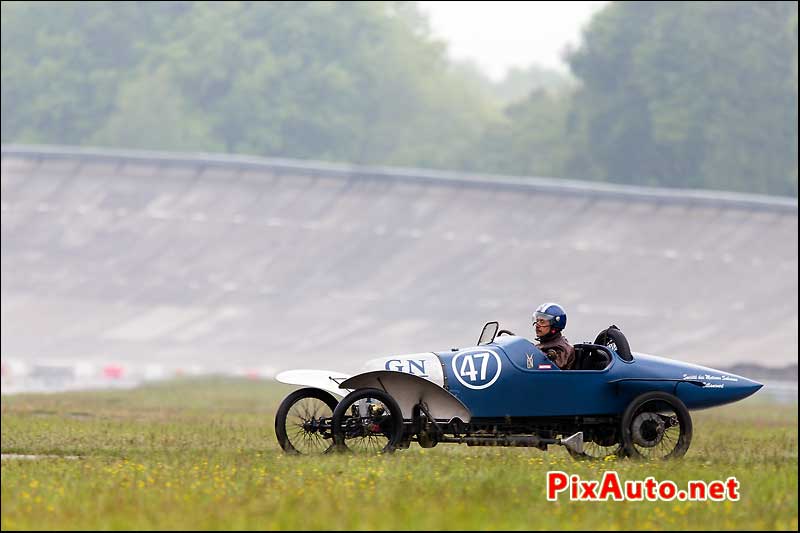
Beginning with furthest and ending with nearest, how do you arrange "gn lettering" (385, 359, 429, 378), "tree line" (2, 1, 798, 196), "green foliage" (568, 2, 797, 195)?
"tree line" (2, 1, 798, 196), "green foliage" (568, 2, 797, 195), "gn lettering" (385, 359, 429, 378)

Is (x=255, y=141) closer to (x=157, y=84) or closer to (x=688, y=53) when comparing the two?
(x=157, y=84)

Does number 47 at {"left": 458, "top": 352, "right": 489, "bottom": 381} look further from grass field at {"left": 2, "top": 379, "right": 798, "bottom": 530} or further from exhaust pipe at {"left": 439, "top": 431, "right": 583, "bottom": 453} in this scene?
grass field at {"left": 2, "top": 379, "right": 798, "bottom": 530}

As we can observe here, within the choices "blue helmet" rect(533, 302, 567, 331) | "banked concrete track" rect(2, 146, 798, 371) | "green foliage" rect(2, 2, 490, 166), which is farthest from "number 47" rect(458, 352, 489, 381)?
"green foliage" rect(2, 2, 490, 166)

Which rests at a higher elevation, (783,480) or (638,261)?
(638,261)

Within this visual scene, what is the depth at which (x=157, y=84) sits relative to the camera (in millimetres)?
100938

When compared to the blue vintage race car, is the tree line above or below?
above

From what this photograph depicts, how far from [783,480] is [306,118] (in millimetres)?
89360

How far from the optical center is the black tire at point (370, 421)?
46.8ft

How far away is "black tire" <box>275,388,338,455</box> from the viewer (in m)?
14.8

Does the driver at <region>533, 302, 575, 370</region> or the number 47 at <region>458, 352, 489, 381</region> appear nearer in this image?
the number 47 at <region>458, 352, 489, 381</region>

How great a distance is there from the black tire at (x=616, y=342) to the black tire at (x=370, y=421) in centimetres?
233

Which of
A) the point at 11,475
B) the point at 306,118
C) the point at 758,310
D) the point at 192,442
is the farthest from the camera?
the point at 306,118

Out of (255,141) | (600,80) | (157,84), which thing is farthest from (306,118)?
(600,80)

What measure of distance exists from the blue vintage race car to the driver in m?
0.16
